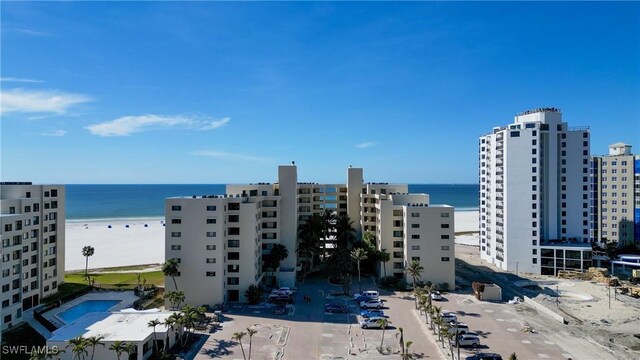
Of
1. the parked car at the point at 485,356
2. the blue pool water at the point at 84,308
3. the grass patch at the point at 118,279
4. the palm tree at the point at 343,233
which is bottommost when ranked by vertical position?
the blue pool water at the point at 84,308

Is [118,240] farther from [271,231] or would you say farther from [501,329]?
[501,329]

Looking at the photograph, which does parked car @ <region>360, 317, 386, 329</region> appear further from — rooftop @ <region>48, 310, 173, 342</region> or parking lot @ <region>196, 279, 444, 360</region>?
rooftop @ <region>48, 310, 173, 342</region>

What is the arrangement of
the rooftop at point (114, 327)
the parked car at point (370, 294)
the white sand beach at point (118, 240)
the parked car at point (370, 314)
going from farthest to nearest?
the white sand beach at point (118, 240) → the parked car at point (370, 294) → the parked car at point (370, 314) → the rooftop at point (114, 327)

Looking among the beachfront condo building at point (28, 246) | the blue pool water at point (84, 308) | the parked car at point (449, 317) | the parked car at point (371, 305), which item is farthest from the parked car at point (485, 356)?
the beachfront condo building at point (28, 246)

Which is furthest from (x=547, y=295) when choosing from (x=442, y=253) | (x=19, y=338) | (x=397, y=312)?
(x=19, y=338)

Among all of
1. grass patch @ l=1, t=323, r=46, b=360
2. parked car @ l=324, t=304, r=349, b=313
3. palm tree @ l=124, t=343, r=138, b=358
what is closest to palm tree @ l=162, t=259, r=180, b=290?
grass patch @ l=1, t=323, r=46, b=360

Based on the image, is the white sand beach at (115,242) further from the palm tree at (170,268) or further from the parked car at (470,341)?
the parked car at (470,341)

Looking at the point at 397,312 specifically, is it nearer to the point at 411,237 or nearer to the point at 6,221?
the point at 411,237
